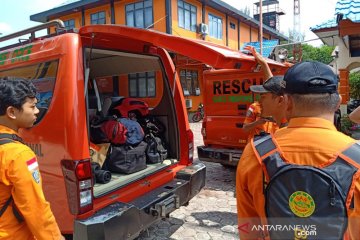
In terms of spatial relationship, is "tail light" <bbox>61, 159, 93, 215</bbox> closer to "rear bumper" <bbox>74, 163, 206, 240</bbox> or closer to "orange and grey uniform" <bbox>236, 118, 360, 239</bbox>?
"rear bumper" <bbox>74, 163, 206, 240</bbox>

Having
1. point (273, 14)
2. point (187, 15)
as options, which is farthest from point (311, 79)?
point (273, 14)

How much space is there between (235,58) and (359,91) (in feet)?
40.0

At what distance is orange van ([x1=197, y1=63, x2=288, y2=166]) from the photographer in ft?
17.9

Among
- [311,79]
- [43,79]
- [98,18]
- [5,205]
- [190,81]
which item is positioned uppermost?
[98,18]

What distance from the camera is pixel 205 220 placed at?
405 centimetres

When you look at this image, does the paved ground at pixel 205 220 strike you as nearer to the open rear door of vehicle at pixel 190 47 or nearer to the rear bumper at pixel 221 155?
the rear bumper at pixel 221 155

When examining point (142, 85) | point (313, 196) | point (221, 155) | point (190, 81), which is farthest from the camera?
point (190, 81)

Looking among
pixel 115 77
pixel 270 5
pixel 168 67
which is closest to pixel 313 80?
pixel 168 67

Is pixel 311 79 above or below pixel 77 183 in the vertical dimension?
above

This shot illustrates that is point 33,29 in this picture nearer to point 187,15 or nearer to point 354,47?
point 354,47

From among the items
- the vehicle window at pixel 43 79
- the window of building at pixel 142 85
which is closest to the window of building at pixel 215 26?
the window of building at pixel 142 85

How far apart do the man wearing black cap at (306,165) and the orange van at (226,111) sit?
13.5 feet

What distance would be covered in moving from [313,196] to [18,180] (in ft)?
4.53

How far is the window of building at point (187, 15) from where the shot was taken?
57.3 feet
